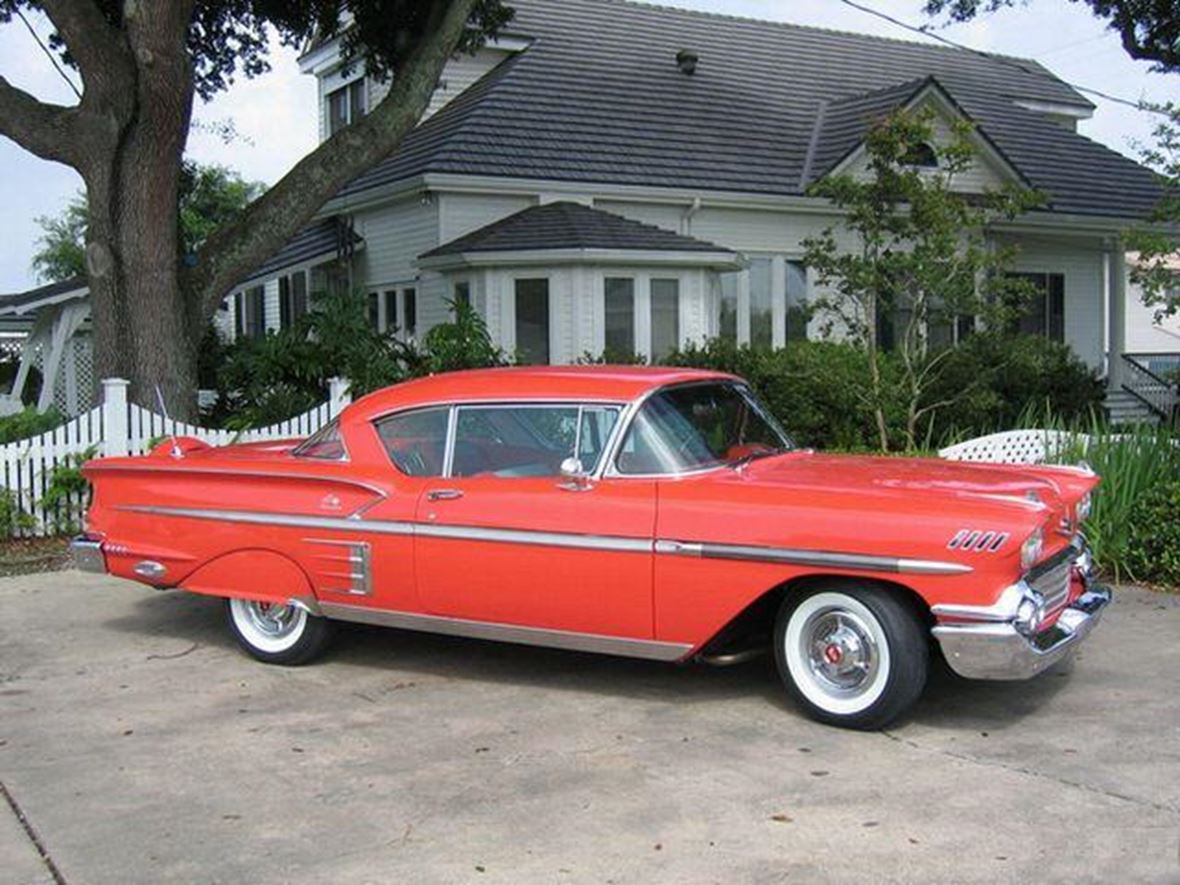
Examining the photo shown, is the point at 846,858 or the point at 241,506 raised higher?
the point at 241,506

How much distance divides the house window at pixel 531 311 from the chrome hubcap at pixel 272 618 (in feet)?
33.0

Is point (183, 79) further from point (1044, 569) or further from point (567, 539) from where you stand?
point (1044, 569)

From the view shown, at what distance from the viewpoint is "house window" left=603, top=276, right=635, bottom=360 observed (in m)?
16.5

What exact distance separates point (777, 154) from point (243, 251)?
10663 millimetres

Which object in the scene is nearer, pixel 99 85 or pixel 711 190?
pixel 99 85

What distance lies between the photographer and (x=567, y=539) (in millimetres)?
5605

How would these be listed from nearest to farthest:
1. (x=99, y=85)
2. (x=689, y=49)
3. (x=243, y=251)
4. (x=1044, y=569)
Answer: (x=1044, y=569) → (x=99, y=85) → (x=243, y=251) → (x=689, y=49)

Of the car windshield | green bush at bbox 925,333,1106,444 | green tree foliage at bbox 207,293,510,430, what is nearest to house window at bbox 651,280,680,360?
green tree foliage at bbox 207,293,510,430

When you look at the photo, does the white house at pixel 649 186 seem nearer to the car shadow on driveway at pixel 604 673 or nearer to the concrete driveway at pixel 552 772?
the car shadow on driveway at pixel 604 673

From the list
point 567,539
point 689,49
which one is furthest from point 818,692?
point 689,49

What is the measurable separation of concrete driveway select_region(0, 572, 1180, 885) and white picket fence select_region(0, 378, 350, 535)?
11.7ft

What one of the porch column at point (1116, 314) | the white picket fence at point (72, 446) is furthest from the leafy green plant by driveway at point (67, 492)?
the porch column at point (1116, 314)

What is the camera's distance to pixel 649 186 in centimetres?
1792

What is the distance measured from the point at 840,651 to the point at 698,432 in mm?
1281
